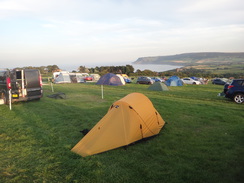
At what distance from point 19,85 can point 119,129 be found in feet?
25.6

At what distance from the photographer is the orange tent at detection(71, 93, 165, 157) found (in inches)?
198

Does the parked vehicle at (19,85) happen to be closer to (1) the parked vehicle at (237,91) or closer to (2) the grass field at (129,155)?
(2) the grass field at (129,155)

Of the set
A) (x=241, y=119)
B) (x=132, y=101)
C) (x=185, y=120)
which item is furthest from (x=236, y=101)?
(x=132, y=101)

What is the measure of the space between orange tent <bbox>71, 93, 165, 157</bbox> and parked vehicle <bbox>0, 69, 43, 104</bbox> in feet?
22.5

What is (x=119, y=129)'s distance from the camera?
5.29 metres

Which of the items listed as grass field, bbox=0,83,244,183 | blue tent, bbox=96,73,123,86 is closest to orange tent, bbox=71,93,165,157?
grass field, bbox=0,83,244,183

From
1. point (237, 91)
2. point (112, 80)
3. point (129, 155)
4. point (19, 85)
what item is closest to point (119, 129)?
point (129, 155)

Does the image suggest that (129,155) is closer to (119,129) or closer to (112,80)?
(119,129)

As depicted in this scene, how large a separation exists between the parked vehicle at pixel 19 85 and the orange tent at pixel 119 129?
22.5 ft

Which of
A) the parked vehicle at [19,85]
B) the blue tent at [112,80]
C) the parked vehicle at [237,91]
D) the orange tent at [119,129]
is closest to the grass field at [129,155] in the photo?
the orange tent at [119,129]

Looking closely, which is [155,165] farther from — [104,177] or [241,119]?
[241,119]

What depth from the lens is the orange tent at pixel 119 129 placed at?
16.5 ft

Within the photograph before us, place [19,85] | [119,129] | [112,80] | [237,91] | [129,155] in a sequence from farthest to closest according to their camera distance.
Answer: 1. [112,80]
2. [237,91]
3. [19,85]
4. [119,129]
5. [129,155]

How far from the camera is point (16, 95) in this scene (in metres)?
10.3
